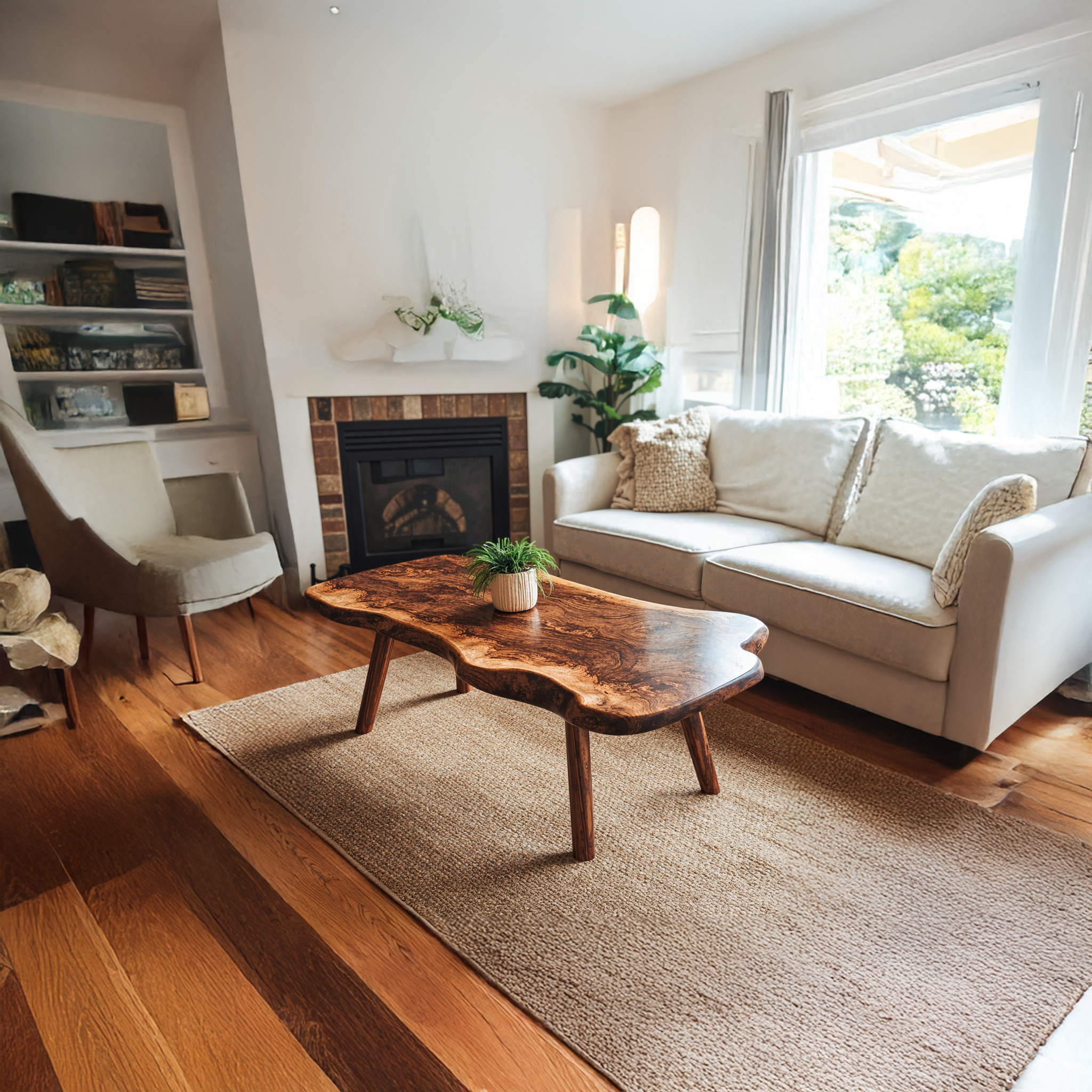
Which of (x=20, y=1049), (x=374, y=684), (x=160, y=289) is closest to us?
(x=20, y=1049)

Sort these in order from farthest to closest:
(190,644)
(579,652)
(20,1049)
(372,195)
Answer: (372,195) → (190,644) → (579,652) → (20,1049)

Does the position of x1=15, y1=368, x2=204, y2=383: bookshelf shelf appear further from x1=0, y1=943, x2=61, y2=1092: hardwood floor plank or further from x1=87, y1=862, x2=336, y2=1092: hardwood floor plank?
x1=0, y1=943, x2=61, y2=1092: hardwood floor plank

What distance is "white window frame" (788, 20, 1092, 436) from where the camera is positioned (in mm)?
2430

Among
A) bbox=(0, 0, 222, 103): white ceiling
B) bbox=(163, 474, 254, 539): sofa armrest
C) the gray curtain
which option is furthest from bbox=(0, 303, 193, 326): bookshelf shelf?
the gray curtain

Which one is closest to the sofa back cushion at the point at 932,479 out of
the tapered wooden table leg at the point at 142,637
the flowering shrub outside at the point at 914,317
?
the flowering shrub outside at the point at 914,317

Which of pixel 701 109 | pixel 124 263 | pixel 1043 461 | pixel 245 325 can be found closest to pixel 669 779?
pixel 1043 461

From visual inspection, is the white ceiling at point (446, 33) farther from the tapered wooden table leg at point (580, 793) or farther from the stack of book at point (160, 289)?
the tapered wooden table leg at point (580, 793)

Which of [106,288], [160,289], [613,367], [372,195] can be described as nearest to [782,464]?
[613,367]

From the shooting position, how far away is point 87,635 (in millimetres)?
2928

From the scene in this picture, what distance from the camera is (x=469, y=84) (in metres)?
3.61

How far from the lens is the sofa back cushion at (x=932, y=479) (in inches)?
90.5

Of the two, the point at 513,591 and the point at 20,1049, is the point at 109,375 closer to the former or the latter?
the point at 513,591

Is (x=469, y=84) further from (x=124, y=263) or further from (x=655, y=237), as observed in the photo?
(x=124, y=263)

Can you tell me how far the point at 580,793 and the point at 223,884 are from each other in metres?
0.83
